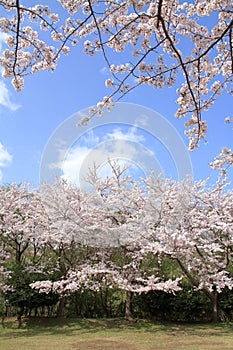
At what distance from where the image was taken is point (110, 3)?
3850mm

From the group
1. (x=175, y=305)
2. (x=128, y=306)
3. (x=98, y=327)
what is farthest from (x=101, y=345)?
(x=175, y=305)

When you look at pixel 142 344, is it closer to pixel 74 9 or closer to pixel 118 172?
pixel 118 172

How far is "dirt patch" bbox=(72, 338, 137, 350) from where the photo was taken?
20.8 ft

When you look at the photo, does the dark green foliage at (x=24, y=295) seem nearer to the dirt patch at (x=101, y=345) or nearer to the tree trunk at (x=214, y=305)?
the dirt patch at (x=101, y=345)

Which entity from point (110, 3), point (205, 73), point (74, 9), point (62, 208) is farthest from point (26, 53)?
point (62, 208)

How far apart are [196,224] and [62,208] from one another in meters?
3.35

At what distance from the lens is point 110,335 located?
7.30 metres

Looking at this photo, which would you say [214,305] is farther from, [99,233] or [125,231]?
[99,233]

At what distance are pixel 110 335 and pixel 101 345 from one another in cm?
79

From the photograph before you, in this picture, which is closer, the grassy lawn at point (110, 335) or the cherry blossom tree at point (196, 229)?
the grassy lawn at point (110, 335)

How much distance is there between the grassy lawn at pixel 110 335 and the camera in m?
6.45

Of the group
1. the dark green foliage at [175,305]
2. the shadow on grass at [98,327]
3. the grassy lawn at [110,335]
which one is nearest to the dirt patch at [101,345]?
the grassy lawn at [110,335]

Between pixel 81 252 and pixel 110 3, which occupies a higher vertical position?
pixel 110 3

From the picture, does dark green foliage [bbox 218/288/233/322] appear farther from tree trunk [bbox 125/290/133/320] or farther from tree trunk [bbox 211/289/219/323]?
tree trunk [bbox 125/290/133/320]
